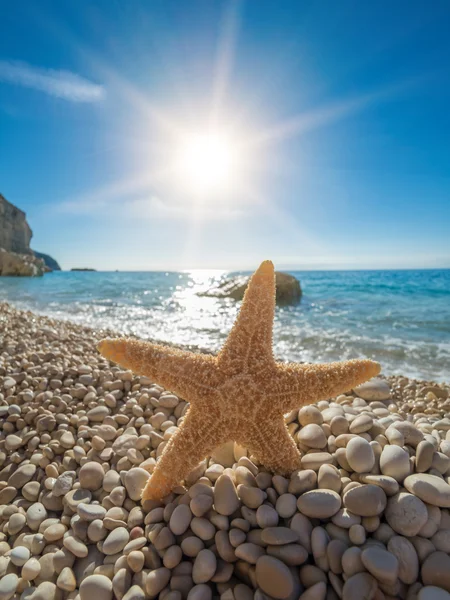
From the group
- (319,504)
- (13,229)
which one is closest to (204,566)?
(319,504)

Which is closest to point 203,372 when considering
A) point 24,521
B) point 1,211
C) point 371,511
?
point 371,511

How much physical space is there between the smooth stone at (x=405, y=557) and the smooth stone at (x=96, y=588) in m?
1.61

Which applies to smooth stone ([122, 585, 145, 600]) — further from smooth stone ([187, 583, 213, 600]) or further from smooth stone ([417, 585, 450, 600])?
smooth stone ([417, 585, 450, 600])

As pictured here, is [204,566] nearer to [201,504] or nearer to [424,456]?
[201,504]

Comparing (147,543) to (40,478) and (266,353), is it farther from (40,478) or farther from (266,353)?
(266,353)

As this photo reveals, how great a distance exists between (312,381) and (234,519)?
3.38 ft

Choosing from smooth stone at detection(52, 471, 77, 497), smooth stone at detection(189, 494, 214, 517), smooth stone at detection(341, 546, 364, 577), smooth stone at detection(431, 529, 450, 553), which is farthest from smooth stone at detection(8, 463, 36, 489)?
smooth stone at detection(431, 529, 450, 553)

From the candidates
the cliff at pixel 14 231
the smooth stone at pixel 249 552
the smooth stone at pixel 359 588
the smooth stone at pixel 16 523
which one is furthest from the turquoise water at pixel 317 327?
the cliff at pixel 14 231

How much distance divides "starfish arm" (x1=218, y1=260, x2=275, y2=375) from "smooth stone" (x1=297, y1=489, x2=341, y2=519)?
33.9 inches

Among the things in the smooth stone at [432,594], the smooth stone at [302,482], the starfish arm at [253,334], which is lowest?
the smooth stone at [432,594]

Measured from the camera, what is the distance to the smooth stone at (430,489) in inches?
74.8

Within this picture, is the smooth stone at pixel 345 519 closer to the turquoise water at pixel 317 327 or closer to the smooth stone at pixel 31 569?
the smooth stone at pixel 31 569

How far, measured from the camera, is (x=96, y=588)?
5.96ft

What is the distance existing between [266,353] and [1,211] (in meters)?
Answer: 81.6
